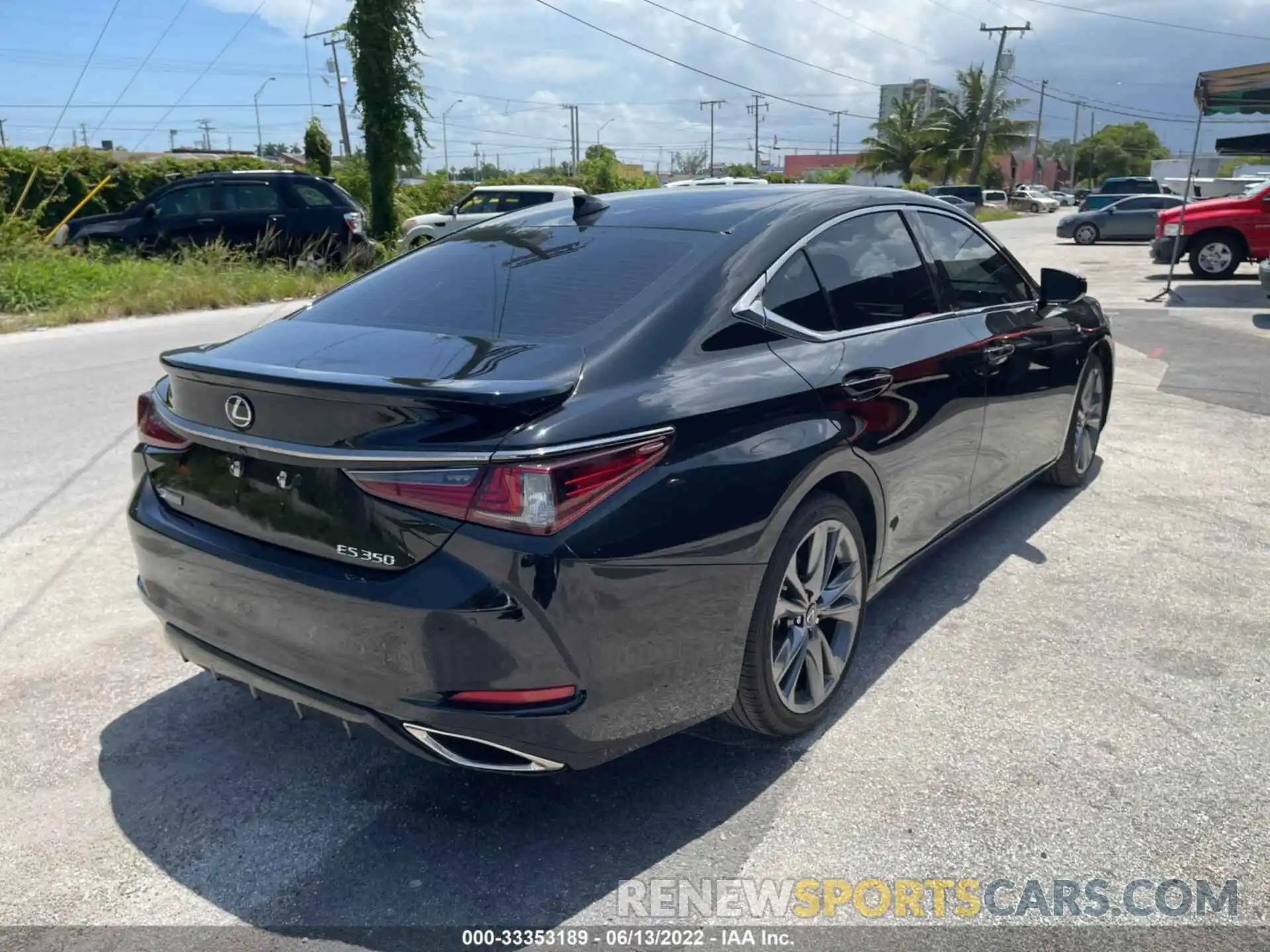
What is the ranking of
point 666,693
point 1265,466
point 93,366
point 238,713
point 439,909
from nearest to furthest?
1. point 439,909
2. point 666,693
3. point 238,713
4. point 1265,466
5. point 93,366

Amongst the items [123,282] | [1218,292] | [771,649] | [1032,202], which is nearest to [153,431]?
[771,649]

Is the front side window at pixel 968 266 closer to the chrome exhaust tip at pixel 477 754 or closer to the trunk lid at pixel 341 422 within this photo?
the trunk lid at pixel 341 422

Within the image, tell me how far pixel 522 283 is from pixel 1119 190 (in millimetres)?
48245

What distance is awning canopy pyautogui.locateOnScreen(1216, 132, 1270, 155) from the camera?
1759 centimetres

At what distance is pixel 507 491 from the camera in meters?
2.30

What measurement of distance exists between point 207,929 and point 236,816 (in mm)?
446

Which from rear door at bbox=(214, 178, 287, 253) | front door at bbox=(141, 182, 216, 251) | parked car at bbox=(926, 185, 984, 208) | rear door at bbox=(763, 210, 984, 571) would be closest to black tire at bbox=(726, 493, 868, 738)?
rear door at bbox=(763, 210, 984, 571)

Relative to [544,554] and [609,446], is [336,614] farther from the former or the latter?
[609,446]

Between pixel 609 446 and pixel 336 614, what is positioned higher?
pixel 609 446

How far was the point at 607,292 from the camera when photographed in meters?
→ 3.01

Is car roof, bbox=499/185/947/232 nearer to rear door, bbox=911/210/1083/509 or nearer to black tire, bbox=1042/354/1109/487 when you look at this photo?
rear door, bbox=911/210/1083/509

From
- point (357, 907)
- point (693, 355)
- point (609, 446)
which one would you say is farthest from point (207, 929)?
point (693, 355)

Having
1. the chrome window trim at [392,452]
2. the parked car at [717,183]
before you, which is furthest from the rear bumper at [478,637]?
the parked car at [717,183]

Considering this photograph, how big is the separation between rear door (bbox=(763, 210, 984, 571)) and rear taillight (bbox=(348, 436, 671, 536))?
38.1 inches
